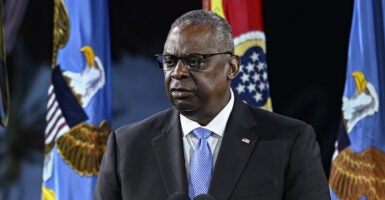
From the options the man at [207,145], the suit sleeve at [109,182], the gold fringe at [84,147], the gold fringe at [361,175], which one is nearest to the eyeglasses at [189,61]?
the man at [207,145]

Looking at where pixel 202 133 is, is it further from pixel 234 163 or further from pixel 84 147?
pixel 84 147

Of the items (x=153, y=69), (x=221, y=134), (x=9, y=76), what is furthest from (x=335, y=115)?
(x=221, y=134)

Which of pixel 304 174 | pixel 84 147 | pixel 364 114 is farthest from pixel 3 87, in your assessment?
pixel 304 174

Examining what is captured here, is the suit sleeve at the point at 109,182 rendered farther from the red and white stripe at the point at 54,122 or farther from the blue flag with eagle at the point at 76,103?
the red and white stripe at the point at 54,122

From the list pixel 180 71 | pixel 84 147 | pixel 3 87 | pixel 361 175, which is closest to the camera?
pixel 180 71

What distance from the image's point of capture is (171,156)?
213 centimetres

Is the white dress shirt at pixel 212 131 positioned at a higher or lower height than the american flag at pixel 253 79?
lower

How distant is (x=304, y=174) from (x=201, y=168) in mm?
305

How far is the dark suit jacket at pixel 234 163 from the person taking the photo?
2.05 metres

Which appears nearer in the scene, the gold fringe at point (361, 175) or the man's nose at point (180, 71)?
the man's nose at point (180, 71)

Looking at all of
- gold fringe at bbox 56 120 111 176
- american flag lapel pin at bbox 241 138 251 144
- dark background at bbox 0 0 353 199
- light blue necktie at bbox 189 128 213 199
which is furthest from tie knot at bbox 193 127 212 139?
dark background at bbox 0 0 353 199

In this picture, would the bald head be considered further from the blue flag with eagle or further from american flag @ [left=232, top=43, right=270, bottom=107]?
the blue flag with eagle

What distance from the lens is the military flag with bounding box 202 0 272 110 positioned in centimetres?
479

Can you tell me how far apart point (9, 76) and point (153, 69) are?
1207 millimetres
